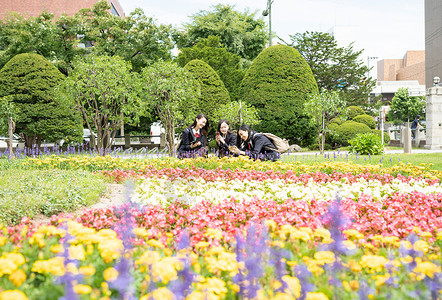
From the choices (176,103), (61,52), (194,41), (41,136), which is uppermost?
(194,41)

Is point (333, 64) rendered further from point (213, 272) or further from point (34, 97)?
point (213, 272)

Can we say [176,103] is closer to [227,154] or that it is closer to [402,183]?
[227,154]

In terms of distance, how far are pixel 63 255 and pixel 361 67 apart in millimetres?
37409

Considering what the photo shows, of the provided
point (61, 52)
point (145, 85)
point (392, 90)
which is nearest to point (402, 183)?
point (145, 85)

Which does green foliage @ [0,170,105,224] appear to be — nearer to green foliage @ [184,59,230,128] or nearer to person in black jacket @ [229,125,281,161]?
person in black jacket @ [229,125,281,161]

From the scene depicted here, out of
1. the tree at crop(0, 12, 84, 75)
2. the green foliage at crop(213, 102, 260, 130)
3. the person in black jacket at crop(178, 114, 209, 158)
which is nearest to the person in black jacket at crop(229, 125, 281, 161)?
the person in black jacket at crop(178, 114, 209, 158)

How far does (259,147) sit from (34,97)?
11.9 metres

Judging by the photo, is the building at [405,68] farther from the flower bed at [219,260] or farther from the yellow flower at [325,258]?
the yellow flower at [325,258]

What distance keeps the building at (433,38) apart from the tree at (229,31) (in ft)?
62.9

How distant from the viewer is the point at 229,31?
29156mm

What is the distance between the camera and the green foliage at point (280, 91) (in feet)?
58.6

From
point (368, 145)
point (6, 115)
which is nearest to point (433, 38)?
point (368, 145)

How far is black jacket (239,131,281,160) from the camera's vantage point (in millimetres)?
8906

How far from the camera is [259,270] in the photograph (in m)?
1.60
